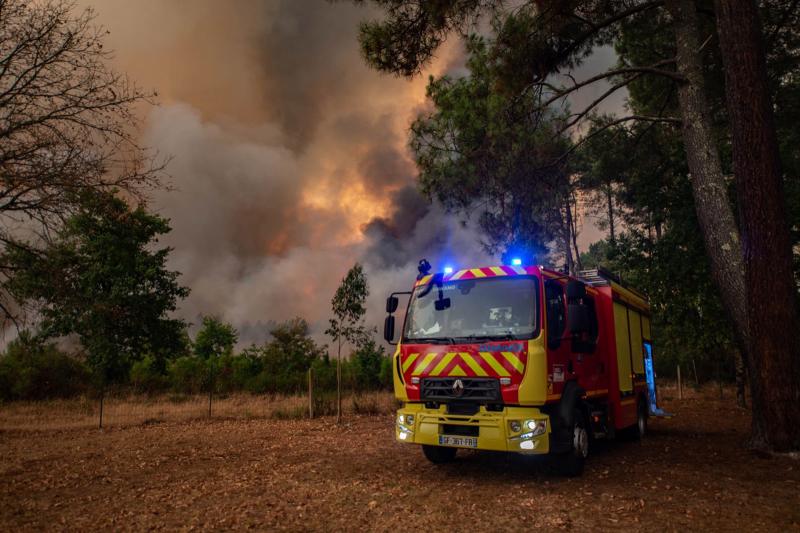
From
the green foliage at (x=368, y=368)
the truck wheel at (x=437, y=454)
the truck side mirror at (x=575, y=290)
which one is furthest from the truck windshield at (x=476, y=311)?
the green foliage at (x=368, y=368)

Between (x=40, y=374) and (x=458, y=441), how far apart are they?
26782 millimetres

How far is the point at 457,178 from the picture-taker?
18641 mm

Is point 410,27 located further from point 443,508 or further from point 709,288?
point 709,288

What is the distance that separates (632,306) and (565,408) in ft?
15.9

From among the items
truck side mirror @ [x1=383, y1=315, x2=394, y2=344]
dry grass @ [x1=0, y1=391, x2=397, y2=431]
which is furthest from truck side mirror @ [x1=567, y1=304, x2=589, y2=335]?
dry grass @ [x1=0, y1=391, x2=397, y2=431]

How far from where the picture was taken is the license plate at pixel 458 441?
6.74 m

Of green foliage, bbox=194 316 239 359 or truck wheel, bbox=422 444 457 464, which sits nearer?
truck wheel, bbox=422 444 457 464

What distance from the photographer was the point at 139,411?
19328mm

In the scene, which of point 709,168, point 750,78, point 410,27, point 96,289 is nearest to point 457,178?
point 410,27

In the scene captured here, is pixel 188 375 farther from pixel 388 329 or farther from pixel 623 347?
pixel 623 347

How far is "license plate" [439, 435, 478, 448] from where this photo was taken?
674 centimetres

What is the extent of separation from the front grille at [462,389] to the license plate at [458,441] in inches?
19.2

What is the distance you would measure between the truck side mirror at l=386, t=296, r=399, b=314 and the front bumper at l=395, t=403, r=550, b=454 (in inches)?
62.8

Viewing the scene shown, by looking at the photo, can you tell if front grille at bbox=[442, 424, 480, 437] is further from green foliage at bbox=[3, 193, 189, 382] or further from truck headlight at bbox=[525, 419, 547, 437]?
green foliage at bbox=[3, 193, 189, 382]
